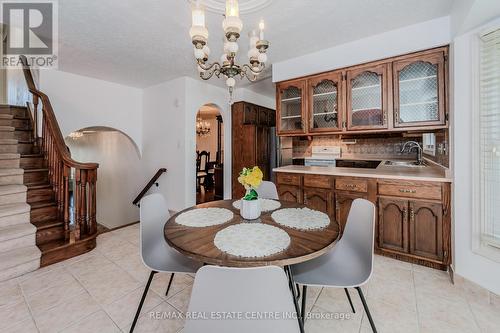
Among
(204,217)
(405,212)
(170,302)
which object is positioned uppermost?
(204,217)

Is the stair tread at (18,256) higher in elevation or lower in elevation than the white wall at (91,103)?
lower

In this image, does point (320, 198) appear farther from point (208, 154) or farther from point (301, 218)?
point (208, 154)

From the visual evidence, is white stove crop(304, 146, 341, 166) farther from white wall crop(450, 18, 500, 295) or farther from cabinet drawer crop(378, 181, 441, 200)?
white wall crop(450, 18, 500, 295)

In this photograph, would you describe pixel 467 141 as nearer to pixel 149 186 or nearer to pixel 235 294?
pixel 235 294

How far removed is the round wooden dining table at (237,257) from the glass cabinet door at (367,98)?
1803 mm

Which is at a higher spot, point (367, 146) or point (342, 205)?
point (367, 146)

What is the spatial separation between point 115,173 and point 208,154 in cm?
274

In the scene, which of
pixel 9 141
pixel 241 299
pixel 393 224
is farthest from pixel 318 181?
pixel 9 141

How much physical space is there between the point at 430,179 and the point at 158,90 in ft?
14.3

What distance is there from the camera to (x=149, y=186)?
13.8 ft

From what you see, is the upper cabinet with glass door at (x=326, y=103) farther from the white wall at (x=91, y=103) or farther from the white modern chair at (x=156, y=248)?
the white wall at (x=91, y=103)

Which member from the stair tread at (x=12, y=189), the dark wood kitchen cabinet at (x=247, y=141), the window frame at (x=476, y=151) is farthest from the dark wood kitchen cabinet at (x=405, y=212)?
the stair tread at (x=12, y=189)

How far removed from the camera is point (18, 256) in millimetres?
2084

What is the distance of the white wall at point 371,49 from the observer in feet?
7.16
